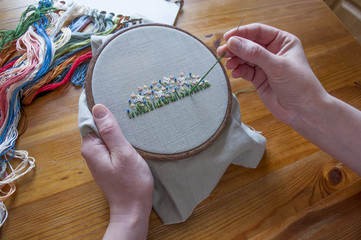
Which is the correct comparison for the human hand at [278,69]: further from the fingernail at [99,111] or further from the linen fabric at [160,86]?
the fingernail at [99,111]

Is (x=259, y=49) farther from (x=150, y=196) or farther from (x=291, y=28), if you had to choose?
(x=291, y=28)

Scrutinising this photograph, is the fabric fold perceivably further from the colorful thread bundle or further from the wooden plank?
the colorful thread bundle

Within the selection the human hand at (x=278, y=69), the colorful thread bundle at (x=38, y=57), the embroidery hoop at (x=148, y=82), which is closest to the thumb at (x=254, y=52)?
the human hand at (x=278, y=69)

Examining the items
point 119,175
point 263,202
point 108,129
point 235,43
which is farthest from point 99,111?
point 263,202

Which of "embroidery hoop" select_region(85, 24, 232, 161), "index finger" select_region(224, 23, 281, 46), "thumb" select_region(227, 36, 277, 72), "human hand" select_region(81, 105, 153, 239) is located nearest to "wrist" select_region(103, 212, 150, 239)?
"human hand" select_region(81, 105, 153, 239)

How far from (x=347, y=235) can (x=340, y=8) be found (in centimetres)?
138

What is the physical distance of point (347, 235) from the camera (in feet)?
2.44

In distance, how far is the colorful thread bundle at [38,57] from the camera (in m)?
0.76

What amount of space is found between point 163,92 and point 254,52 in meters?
0.29

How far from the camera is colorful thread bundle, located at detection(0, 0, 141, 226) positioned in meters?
0.76

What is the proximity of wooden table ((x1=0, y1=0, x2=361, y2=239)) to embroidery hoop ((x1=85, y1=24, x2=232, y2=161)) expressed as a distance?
18cm

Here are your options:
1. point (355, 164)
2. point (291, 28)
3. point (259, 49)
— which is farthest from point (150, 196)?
point (291, 28)

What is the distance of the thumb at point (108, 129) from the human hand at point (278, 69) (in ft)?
1.30

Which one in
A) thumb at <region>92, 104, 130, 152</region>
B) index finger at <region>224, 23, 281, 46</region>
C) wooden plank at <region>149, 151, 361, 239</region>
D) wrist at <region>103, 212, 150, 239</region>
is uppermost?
index finger at <region>224, 23, 281, 46</region>
